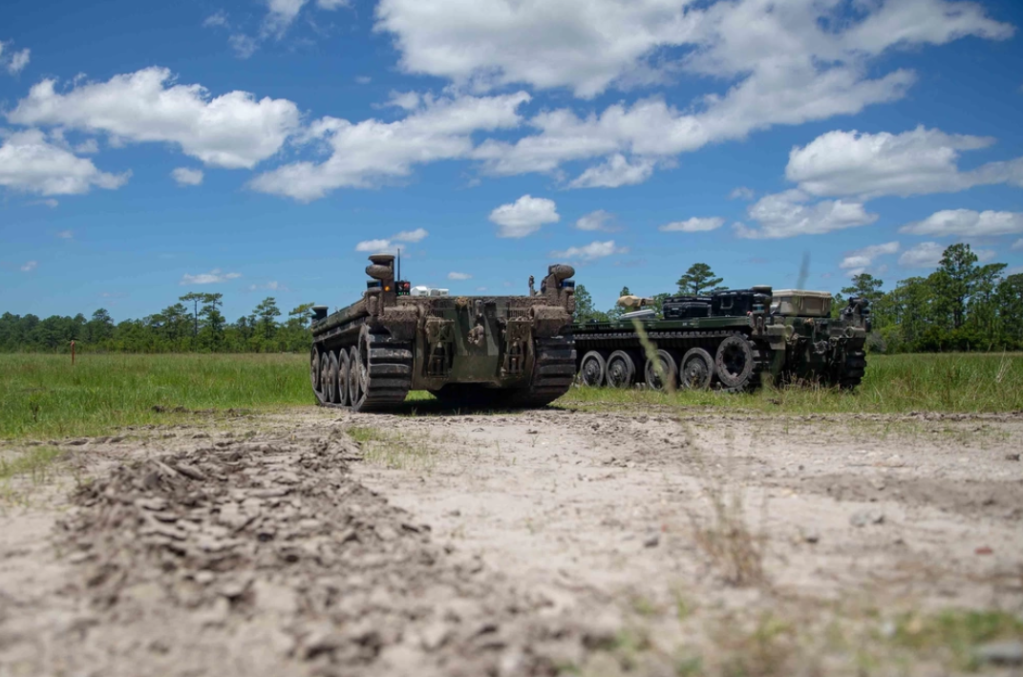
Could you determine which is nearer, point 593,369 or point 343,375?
point 343,375

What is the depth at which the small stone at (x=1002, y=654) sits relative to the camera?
10.0 feet

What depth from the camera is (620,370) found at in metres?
21.8

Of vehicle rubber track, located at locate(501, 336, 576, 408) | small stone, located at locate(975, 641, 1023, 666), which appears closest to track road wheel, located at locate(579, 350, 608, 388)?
vehicle rubber track, located at locate(501, 336, 576, 408)

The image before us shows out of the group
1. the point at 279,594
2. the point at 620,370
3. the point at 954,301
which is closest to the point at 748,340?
the point at 620,370

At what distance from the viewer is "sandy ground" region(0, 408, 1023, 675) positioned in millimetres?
3352

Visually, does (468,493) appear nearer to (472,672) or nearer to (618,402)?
(472,672)

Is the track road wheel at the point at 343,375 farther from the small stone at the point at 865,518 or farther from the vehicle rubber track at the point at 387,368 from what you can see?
the small stone at the point at 865,518

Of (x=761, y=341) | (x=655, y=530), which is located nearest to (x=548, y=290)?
(x=761, y=341)

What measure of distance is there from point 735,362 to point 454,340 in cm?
679

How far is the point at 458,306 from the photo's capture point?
13938 mm

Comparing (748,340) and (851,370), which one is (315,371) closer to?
(748,340)

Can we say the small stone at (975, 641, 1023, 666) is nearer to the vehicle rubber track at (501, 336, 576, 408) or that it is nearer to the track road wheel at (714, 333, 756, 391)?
the vehicle rubber track at (501, 336, 576, 408)

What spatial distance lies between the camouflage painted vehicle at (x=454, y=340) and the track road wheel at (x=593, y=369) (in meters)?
7.36

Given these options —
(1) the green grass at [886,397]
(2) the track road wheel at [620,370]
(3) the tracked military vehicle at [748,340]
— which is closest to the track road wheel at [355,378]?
(1) the green grass at [886,397]
